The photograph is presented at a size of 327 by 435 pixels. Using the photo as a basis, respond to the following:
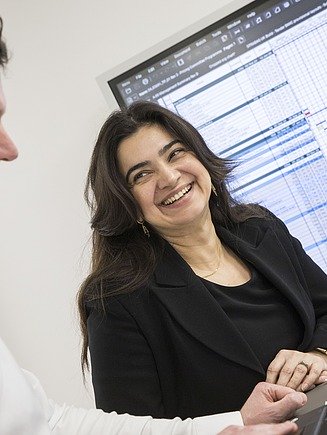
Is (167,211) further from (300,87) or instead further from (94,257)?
(300,87)

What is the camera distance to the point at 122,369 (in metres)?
1.70

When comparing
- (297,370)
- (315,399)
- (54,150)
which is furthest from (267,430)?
(54,150)

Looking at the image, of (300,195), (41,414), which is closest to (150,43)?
(300,195)

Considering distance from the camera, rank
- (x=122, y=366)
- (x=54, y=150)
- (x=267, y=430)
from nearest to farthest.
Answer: (x=267, y=430) < (x=122, y=366) < (x=54, y=150)

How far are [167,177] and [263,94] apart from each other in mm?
800

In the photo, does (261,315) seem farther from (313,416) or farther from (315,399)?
(313,416)

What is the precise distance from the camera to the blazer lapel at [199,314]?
1.71 metres

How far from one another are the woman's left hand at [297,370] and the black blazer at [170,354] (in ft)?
0.25

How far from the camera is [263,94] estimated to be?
2.52 meters

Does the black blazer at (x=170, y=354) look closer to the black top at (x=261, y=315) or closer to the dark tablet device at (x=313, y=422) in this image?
the black top at (x=261, y=315)

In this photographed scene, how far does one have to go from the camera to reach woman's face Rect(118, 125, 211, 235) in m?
1.88

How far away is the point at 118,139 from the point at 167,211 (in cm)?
24

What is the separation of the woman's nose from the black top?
26cm

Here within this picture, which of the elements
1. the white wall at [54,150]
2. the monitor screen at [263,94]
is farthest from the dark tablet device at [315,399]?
the white wall at [54,150]
